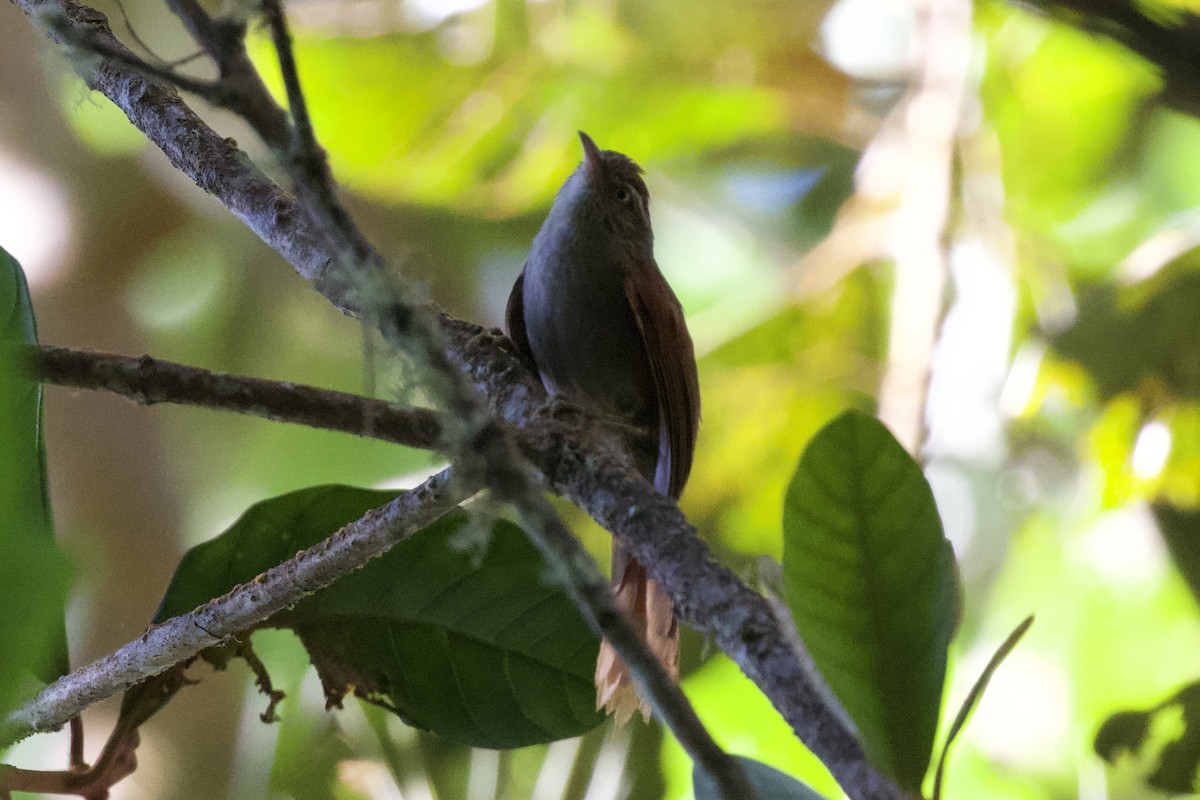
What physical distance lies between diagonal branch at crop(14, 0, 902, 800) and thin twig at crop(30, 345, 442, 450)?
3.8 inches

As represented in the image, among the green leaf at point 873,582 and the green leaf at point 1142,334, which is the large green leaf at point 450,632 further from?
the green leaf at point 1142,334

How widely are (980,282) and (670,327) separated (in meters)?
0.97

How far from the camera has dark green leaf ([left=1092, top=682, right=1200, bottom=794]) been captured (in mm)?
1424

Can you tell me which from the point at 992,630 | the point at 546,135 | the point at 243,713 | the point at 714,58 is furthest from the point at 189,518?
the point at 992,630

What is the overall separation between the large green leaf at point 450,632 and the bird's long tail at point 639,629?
2 centimetres

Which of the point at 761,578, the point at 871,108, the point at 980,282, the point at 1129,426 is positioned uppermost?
the point at 871,108

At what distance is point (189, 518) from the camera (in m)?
1.73

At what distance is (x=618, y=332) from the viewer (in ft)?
4.06

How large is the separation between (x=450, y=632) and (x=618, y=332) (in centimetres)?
47

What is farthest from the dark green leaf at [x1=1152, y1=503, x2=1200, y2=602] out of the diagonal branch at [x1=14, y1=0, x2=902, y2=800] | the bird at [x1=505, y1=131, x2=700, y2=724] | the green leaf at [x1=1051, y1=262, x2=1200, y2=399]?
the diagonal branch at [x1=14, y1=0, x2=902, y2=800]

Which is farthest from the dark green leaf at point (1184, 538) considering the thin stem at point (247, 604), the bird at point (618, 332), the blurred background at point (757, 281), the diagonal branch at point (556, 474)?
the thin stem at point (247, 604)

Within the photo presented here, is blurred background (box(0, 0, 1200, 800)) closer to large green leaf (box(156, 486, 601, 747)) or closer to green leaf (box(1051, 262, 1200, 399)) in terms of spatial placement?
green leaf (box(1051, 262, 1200, 399))

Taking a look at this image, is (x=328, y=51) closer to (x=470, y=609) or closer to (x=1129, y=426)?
(x=470, y=609)

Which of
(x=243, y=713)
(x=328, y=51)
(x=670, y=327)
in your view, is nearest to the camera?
(x=670, y=327)
